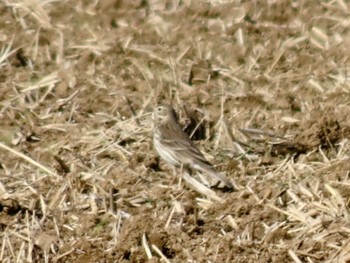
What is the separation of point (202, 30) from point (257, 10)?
0.64 metres

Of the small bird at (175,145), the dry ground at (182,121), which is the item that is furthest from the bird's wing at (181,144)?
the dry ground at (182,121)

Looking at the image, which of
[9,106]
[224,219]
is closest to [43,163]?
[9,106]

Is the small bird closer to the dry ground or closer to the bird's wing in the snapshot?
the bird's wing

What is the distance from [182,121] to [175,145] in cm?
53

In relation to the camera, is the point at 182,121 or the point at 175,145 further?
the point at 182,121

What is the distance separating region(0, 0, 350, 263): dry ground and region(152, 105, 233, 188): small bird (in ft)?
0.50

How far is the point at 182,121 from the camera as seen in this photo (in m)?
10.5

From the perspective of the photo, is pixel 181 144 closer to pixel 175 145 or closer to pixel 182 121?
pixel 175 145

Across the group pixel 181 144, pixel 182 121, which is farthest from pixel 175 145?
pixel 182 121

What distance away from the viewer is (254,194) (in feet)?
30.9

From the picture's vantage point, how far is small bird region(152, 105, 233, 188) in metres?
9.72

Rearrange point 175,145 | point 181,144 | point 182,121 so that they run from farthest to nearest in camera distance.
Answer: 1. point 182,121
2. point 181,144
3. point 175,145

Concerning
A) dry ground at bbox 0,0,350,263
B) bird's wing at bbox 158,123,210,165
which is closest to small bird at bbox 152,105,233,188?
bird's wing at bbox 158,123,210,165

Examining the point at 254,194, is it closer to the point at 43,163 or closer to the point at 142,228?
the point at 142,228
